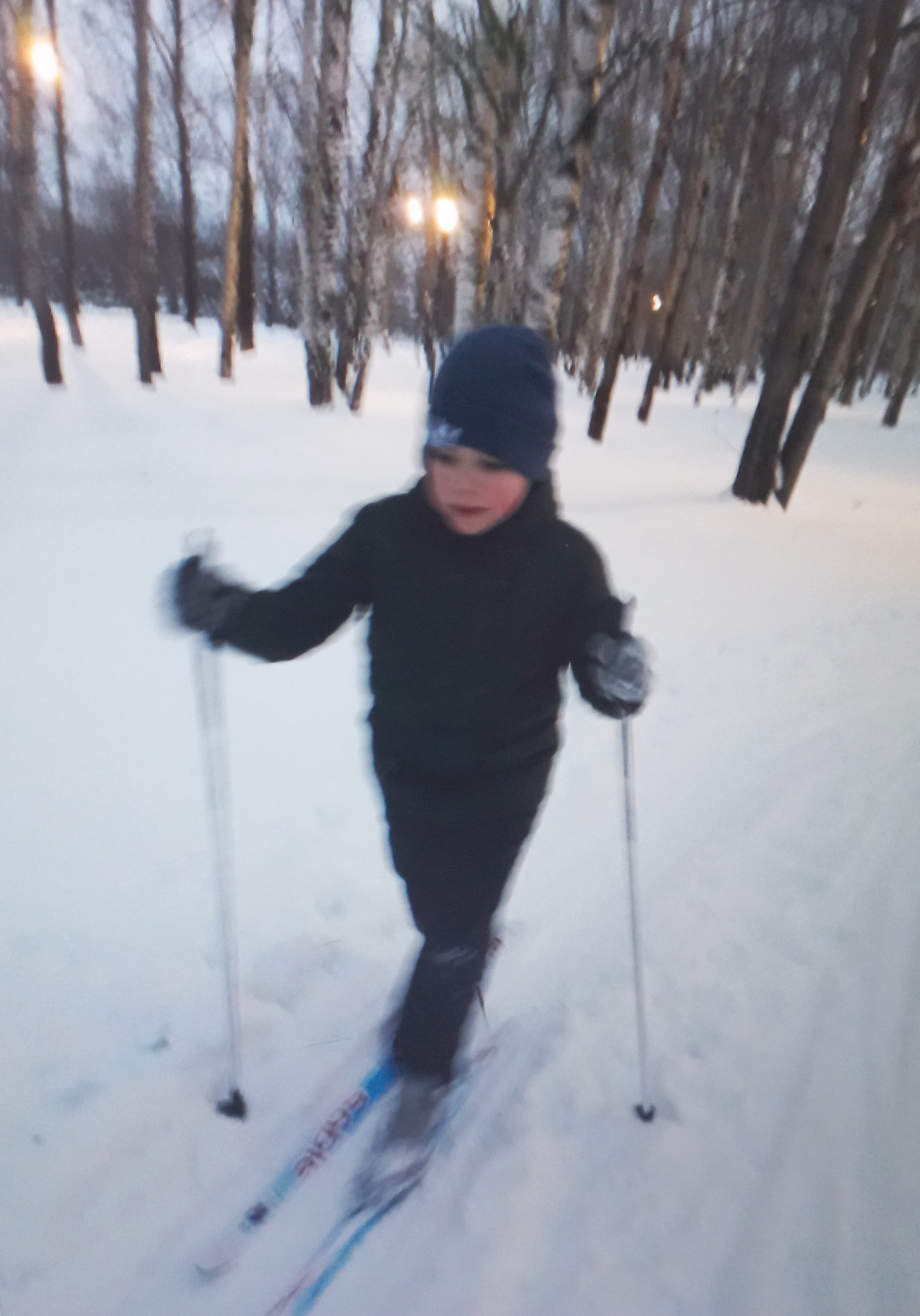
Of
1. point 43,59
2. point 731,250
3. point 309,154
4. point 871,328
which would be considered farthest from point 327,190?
point 871,328

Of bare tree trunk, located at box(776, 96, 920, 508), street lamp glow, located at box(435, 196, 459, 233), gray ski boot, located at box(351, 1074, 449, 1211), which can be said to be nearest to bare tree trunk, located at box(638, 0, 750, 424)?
bare tree trunk, located at box(776, 96, 920, 508)

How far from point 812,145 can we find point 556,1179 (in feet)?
77.8

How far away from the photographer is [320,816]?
2979mm

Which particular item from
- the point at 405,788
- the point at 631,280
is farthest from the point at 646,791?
the point at 631,280

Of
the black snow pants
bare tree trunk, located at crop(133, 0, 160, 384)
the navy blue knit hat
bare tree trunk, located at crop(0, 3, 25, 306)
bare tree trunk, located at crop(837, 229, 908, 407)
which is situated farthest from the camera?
bare tree trunk, located at crop(837, 229, 908, 407)

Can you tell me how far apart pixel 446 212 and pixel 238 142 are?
580cm

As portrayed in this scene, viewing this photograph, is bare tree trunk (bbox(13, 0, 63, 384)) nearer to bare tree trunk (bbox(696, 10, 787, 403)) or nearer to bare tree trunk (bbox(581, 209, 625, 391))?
bare tree trunk (bbox(696, 10, 787, 403))

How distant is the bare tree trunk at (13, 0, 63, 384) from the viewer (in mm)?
8328

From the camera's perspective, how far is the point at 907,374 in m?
19.2

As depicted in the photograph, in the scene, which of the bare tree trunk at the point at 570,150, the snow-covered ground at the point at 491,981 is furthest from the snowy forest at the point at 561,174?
the snow-covered ground at the point at 491,981

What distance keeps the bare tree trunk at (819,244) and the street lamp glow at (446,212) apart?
3778mm

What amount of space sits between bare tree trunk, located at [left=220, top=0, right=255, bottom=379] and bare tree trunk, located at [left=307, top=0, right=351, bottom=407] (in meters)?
1.17

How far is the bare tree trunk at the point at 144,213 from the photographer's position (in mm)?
10594

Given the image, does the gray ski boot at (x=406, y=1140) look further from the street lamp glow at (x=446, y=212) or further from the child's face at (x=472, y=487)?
the street lamp glow at (x=446, y=212)
